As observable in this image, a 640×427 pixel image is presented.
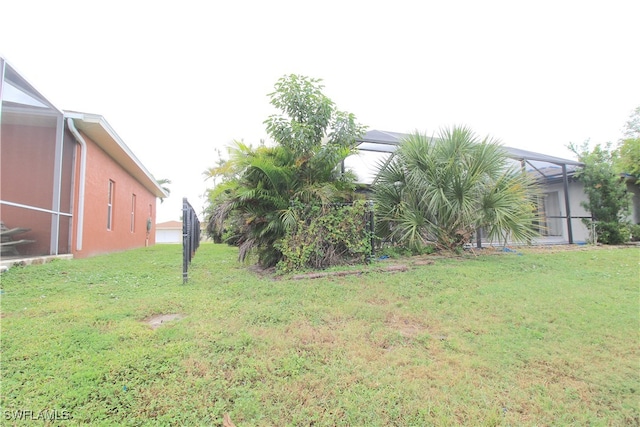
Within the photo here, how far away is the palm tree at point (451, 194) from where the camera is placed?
21.0 feet

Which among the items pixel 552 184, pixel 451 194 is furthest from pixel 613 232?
pixel 451 194

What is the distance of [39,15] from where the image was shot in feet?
19.5

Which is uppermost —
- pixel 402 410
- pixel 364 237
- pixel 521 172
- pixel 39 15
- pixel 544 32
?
pixel 544 32

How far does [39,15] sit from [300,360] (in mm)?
8120

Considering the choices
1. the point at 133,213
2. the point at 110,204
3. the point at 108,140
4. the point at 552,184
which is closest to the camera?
the point at 108,140

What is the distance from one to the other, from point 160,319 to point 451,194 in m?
5.72

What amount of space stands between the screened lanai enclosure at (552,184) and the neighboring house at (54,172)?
21.1 ft

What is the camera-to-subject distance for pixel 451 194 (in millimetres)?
6465

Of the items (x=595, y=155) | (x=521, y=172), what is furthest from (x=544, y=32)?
(x=595, y=155)

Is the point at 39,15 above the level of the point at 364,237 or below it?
above

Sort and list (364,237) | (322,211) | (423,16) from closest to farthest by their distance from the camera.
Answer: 1. (322,211)
2. (364,237)
3. (423,16)

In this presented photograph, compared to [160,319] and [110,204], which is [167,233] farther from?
[160,319]

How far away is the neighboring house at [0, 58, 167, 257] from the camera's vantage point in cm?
545

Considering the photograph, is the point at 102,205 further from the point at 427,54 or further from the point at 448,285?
the point at 427,54
